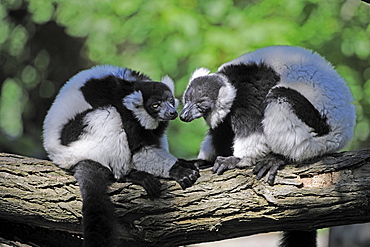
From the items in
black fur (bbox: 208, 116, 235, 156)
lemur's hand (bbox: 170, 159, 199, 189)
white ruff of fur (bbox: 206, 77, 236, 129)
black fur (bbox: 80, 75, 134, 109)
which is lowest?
lemur's hand (bbox: 170, 159, 199, 189)

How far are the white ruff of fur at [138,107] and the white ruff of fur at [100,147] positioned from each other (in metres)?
0.23

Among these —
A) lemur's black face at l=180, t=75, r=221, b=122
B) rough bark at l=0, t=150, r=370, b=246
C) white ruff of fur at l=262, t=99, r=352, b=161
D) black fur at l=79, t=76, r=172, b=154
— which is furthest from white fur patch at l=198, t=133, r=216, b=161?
white ruff of fur at l=262, t=99, r=352, b=161

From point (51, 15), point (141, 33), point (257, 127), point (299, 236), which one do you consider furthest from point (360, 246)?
point (51, 15)

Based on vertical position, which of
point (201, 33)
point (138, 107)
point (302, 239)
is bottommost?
point (302, 239)

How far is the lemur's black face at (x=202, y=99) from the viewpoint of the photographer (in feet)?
15.3

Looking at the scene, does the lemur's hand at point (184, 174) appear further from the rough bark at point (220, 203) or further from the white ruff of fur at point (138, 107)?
the white ruff of fur at point (138, 107)

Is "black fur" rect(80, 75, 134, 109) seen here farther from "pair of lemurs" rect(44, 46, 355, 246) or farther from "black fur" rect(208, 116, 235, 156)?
"black fur" rect(208, 116, 235, 156)

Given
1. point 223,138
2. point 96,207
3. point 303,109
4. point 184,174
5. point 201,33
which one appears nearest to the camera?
point 96,207

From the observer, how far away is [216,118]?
187 inches

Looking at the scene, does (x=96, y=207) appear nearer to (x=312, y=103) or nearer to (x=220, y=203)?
(x=220, y=203)

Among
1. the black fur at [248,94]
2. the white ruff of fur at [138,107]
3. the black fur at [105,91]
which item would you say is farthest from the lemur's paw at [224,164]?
the black fur at [105,91]

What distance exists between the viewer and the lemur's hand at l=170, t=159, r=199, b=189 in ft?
13.7

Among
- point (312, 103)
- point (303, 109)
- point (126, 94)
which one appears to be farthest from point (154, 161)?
point (312, 103)

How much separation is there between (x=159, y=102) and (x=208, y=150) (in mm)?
876
